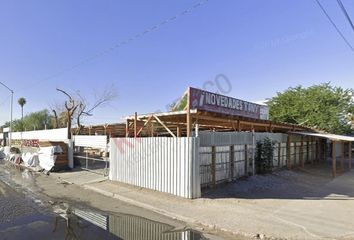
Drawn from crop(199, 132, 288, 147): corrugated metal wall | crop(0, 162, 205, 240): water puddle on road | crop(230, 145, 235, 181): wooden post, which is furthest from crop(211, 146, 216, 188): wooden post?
crop(0, 162, 205, 240): water puddle on road

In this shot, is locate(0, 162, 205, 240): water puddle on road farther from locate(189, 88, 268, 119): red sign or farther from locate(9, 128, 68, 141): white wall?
locate(9, 128, 68, 141): white wall

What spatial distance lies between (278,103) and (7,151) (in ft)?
97.2

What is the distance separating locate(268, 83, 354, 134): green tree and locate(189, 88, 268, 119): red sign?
17762mm

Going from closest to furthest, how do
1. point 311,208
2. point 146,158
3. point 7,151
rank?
1. point 311,208
2. point 146,158
3. point 7,151

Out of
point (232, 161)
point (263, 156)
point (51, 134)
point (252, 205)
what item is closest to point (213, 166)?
point (232, 161)

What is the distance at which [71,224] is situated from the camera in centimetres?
796

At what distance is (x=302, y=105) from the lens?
33.2m

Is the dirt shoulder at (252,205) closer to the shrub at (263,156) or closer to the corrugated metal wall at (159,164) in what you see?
the corrugated metal wall at (159,164)

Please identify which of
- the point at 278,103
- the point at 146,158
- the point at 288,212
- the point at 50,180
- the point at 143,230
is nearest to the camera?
the point at 143,230

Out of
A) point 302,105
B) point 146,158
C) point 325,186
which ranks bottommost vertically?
point 325,186

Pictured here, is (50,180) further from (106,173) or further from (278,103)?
(278,103)

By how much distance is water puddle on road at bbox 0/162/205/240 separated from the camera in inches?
281

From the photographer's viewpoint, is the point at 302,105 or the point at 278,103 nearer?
the point at 302,105

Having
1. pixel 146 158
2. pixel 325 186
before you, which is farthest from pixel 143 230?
pixel 325 186
